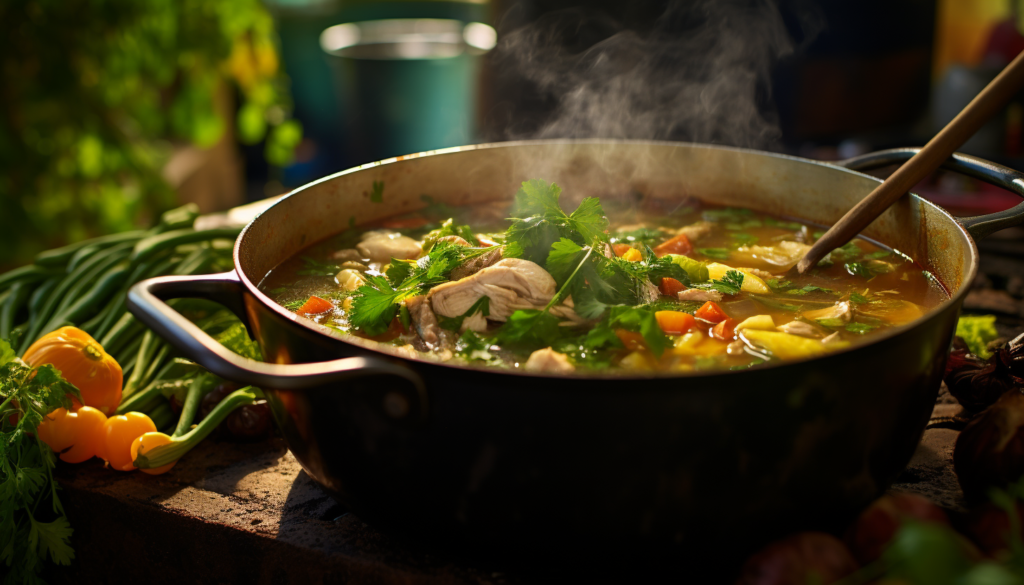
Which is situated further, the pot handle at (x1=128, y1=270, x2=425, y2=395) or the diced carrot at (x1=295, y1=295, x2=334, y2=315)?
the diced carrot at (x1=295, y1=295, x2=334, y2=315)

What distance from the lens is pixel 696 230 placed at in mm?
2926

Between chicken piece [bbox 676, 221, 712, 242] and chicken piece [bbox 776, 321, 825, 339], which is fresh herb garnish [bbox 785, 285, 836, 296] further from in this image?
chicken piece [bbox 676, 221, 712, 242]

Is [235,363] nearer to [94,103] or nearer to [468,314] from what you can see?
[468,314]

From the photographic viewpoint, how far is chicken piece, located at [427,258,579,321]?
199 centimetres

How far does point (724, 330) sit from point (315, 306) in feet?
4.00

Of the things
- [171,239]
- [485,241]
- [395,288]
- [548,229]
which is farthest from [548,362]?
[171,239]

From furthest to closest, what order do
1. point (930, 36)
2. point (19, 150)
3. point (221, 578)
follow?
point (930, 36), point (19, 150), point (221, 578)

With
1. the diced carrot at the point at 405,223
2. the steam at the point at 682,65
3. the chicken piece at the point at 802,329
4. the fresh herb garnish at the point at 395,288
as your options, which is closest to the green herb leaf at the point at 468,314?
the fresh herb garnish at the point at 395,288

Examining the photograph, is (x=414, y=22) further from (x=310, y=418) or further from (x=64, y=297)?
(x=310, y=418)

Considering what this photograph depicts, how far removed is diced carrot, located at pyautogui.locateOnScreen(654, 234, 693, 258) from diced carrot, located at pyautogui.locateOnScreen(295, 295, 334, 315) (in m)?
1.23

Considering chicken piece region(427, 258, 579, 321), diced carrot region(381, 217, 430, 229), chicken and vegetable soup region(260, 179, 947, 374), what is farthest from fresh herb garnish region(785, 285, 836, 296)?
diced carrot region(381, 217, 430, 229)

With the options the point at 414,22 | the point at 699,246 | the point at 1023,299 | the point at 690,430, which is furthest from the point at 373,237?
the point at 414,22

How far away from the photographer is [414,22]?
777 cm

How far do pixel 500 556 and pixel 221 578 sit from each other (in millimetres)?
885
